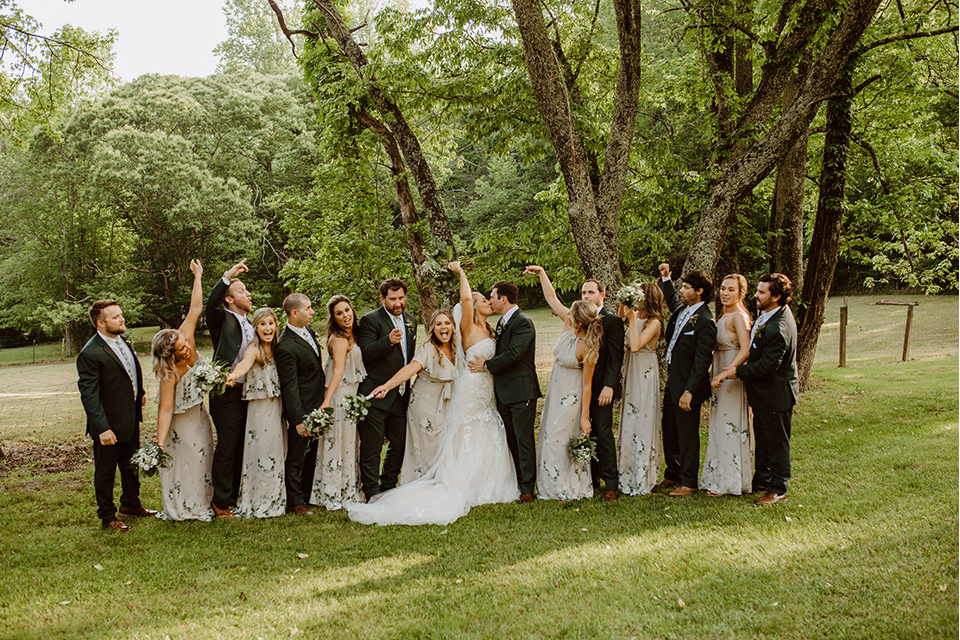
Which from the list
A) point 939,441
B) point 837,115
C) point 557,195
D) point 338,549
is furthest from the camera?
point 557,195

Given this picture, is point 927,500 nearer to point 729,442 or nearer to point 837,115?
point 729,442

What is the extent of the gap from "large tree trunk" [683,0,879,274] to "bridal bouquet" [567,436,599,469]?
382cm

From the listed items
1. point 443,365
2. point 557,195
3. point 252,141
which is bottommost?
point 443,365

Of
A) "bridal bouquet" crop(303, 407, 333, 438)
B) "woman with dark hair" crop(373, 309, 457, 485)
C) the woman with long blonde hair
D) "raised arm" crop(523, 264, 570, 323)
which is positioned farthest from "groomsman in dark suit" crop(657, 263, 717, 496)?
"bridal bouquet" crop(303, 407, 333, 438)

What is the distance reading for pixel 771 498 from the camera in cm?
588

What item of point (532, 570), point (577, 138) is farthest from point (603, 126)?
point (532, 570)

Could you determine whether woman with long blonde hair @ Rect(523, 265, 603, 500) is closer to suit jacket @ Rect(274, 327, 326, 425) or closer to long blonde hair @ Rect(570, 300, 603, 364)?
long blonde hair @ Rect(570, 300, 603, 364)

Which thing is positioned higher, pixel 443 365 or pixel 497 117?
pixel 497 117

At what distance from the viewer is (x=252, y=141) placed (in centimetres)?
2952

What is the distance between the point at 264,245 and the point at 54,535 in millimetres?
25192

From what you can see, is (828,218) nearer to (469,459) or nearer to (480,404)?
(480,404)

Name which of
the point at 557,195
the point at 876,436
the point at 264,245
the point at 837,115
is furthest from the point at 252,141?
the point at 876,436

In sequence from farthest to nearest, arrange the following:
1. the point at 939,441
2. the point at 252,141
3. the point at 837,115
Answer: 1. the point at 252,141
2. the point at 837,115
3. the point at 939,441

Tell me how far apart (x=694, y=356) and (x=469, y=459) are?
230 centimetres
